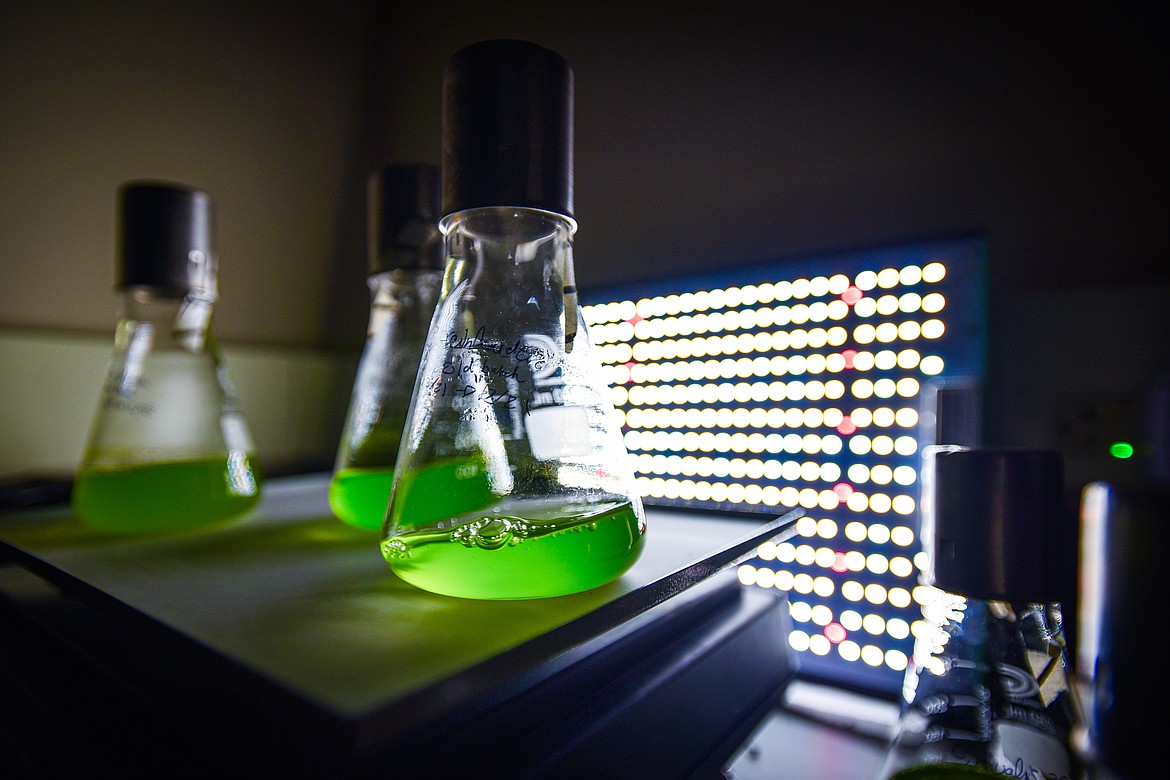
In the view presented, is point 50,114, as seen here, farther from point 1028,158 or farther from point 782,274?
point 1028,158

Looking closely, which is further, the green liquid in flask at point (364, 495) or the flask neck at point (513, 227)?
the green liquid in flask at point (364, 495)

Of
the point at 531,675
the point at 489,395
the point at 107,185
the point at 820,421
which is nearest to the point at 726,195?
the point at 820,421

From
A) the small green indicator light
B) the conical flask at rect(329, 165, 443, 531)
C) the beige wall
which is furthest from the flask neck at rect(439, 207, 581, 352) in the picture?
the beige wall

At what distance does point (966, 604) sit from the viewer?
0.37 metres

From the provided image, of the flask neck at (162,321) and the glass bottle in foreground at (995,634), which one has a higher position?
the flask neck at (162,321)

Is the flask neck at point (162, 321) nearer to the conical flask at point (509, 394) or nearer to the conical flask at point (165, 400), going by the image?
the conical flask at point (165, 400)

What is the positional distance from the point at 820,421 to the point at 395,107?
0.79 meters

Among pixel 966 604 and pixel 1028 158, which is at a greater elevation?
pixel 1028 158

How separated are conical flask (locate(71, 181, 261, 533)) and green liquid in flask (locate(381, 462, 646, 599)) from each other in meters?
0.26

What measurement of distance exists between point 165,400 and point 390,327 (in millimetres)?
201

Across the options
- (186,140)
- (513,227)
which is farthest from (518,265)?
(186,140)

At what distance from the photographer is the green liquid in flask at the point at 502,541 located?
1.00ft

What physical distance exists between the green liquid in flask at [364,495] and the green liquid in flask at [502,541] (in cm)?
15

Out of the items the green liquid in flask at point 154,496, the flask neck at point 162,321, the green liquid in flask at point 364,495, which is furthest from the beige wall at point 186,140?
the green liquid in flask at point 364,495
